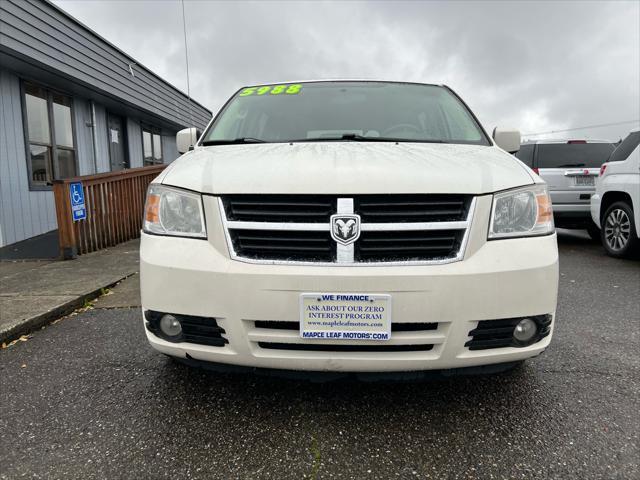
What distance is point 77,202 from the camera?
5785mm

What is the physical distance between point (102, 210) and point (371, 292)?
5935 mm

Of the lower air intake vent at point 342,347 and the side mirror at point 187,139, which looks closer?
the lower air intake vent at point 342,347

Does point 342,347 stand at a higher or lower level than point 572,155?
lower

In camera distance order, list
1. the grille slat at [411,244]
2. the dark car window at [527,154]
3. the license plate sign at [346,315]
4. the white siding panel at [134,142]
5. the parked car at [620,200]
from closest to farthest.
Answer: the license plate sign at [346,315] → the grille slat at [411,244] → the parked car at [620,200] → the dark car window at [527,154] → the white siding panel at [134,142]

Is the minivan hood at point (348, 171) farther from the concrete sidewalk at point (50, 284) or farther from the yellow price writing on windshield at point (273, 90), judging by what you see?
the concrete sidewalk at point (50, 284)

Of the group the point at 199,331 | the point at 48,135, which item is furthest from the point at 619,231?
the point at 48,135

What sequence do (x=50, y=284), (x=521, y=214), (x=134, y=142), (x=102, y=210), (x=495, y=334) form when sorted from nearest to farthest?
(x=495, y=334)
(x=521, y=214)
(x=50, y=284)
(x=102, y=210)
(x=134, y=142)

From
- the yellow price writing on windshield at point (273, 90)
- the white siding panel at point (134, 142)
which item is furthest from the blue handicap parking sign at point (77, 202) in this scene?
the white siding panel at point (134, 142)

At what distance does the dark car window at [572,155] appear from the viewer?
691 cm

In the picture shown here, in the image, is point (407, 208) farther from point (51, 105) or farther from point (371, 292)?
point (51, 105)

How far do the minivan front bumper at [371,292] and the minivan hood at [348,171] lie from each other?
0.17 m

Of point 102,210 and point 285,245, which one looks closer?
point 285,245

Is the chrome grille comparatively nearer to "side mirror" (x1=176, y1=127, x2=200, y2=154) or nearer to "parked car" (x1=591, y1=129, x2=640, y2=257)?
"side mirror" (x1=176, y1=127, x2=200, y2=154)

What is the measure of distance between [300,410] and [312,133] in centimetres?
164
